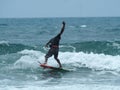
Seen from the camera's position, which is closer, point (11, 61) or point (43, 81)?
point (43, 81)

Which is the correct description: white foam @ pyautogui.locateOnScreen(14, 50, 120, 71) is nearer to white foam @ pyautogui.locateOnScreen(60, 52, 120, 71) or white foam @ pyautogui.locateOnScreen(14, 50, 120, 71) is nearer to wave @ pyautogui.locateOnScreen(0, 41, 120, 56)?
white foam @ pyautogui.locateOnScreen(60, 52, 120, 71)

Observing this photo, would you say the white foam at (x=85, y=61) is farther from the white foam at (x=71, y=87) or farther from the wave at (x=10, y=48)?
the wave at (x=10, y=48)

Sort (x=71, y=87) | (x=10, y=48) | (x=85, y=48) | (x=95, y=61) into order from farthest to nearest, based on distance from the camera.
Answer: (x=10, y=48) → (x=85, y=48) → (x=95, y=61) → (x=71, y=87)

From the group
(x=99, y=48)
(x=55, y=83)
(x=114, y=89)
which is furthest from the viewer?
(x=99, y=48)

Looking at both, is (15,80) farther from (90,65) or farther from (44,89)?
(90,65)

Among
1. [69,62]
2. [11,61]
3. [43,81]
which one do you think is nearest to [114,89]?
[43,81]

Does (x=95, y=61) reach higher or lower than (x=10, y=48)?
higher

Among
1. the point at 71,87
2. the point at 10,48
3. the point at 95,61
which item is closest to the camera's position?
the point at 71,87

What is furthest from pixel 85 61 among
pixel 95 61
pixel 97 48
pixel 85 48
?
pixel 85 48

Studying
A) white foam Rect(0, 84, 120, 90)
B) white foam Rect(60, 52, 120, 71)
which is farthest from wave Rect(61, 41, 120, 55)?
white foam Rect(0, 84, 120, 90)

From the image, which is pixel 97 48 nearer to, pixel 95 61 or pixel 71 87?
pixel 95 61

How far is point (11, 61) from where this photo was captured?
59.1 feet

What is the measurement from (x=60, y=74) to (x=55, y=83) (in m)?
2.09

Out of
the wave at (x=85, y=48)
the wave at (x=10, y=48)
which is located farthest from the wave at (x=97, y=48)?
the wave at (x=10, y=48)
